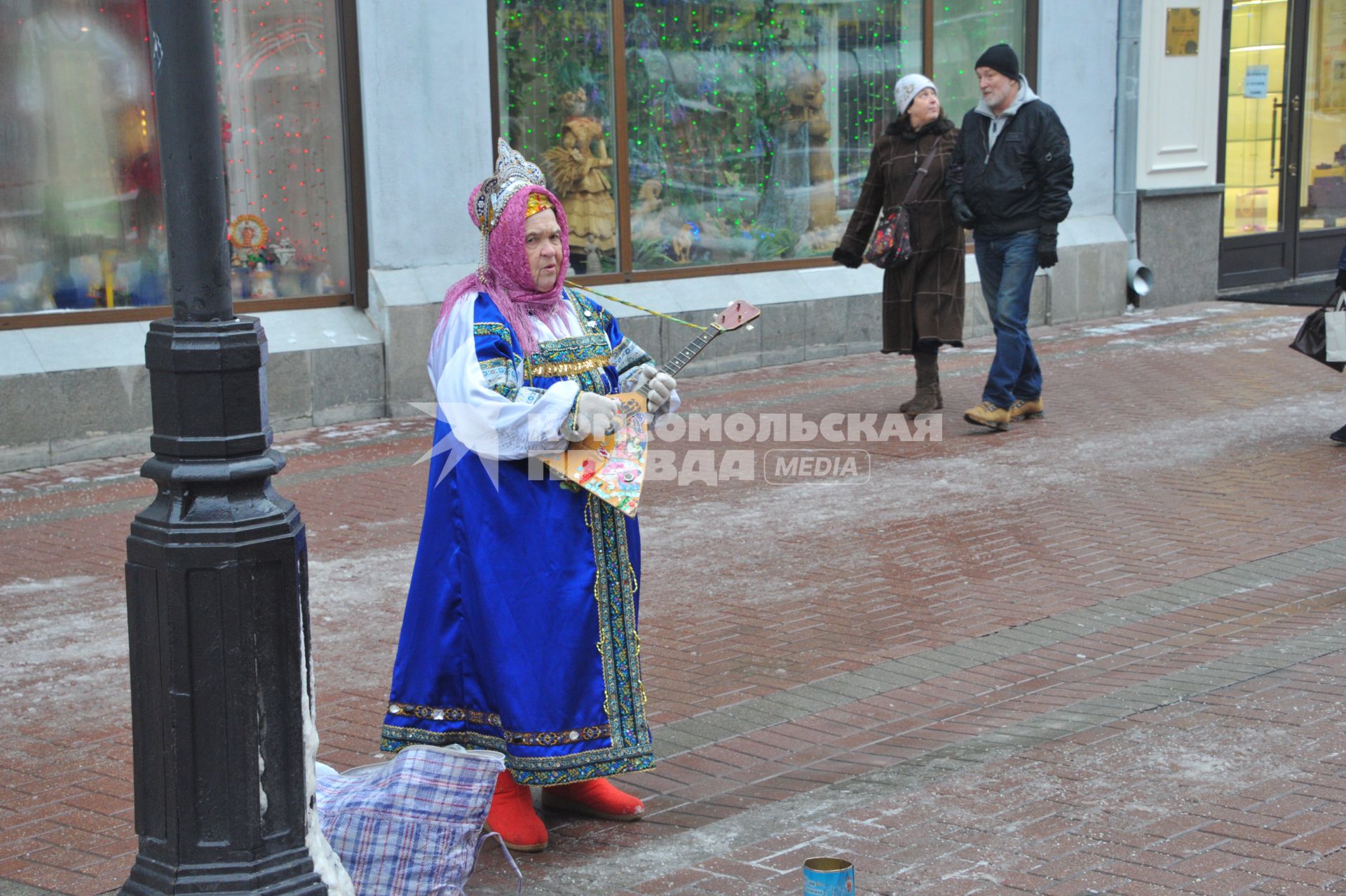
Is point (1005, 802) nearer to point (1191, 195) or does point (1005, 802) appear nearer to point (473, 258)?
point (473, 258)

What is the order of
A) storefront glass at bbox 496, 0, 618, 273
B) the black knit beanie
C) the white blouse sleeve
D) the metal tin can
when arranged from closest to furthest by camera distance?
1. the metal tin can
2. the white blouse sleeve
3. the black knit beanie
4. storefront glass at bbox 496, 0, 618, 273

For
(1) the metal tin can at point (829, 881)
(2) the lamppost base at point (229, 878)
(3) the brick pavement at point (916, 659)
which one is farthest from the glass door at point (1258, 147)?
(2) the lamppost base at point (229, 878)

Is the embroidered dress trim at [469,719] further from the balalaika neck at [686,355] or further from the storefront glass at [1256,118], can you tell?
the storefront glass at [1256,118]

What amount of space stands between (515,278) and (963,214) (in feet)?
19.5

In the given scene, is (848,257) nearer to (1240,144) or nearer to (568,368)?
(568,368)

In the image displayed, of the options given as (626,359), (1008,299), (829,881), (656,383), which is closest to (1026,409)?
(1008,299)

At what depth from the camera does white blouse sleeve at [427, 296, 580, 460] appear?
3855 millimetres

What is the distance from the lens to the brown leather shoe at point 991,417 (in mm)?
9562

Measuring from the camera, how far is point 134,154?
975cm

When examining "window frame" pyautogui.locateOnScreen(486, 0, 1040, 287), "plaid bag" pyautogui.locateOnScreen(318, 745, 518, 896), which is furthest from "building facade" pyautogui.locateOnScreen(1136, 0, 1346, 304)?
"plaid bag" pyautogui.locateOnScreen(318, 745, 518, 896)

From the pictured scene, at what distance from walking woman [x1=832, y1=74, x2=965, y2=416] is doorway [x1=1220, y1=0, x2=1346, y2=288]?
7335mm

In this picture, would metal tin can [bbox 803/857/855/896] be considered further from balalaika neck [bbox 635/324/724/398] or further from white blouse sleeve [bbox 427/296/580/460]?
balalaika neck [bbox 635/324/724/398]

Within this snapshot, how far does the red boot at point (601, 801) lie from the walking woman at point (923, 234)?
596cm

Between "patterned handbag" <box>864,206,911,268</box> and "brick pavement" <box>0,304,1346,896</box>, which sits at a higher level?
"patterned handbag" <box>864,206,911,268</box>
